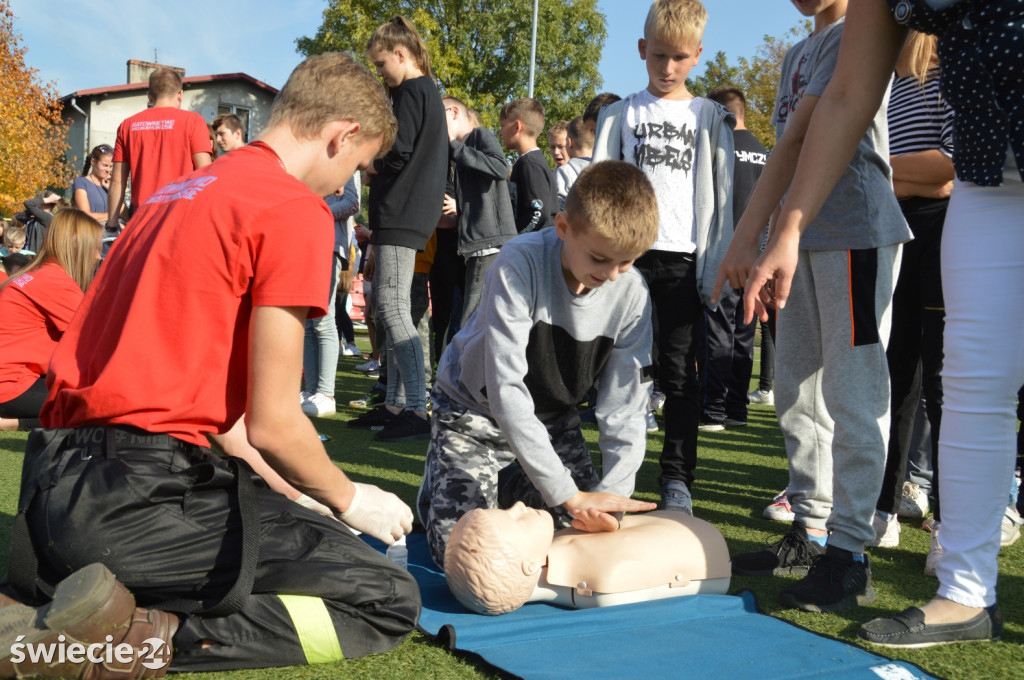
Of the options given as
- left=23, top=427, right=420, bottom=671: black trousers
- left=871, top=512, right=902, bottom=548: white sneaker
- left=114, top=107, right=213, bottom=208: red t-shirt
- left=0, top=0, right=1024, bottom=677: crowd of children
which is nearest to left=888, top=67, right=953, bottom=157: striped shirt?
left=0, top=0, right=1024, bottom=677: crowd of children

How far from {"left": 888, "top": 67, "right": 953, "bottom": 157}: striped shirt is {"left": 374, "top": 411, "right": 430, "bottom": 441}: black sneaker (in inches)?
117

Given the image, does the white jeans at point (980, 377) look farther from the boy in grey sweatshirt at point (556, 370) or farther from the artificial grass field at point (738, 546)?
the boy in grey sweatshirt at point (556, 370)

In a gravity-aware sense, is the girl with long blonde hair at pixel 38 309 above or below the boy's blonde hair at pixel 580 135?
below

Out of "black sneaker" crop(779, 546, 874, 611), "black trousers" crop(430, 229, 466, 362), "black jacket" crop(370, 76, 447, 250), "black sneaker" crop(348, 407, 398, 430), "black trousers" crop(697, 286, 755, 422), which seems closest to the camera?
"black sneaker" crop(779, 546, 874, 611)

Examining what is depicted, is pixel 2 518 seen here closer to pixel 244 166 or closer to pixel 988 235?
pixel 244 166

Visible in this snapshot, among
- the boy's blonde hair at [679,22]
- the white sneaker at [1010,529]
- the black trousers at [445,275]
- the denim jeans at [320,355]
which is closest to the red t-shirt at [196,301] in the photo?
the boy's blonde hair at [679,22]

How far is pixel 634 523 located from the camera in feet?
9.09

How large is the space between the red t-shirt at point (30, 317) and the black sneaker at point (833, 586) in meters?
4.22

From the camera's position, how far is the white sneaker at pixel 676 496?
11.6ft

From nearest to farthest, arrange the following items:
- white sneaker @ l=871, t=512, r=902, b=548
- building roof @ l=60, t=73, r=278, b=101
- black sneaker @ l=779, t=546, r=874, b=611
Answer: black sneaker @ l=779, t=546, r=874, b=611 < white sneaker @ l=871, t=512, r=902, b=548 < building roof @ l=60, t=73, r=278, b=101

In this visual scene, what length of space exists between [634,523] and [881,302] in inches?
40.8

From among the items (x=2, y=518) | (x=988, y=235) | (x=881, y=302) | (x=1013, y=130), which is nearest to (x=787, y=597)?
(x=881, y=302)

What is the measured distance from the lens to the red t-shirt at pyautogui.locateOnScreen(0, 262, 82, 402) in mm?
4980

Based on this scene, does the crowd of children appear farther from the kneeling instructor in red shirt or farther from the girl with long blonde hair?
the girl with long blonde hair
